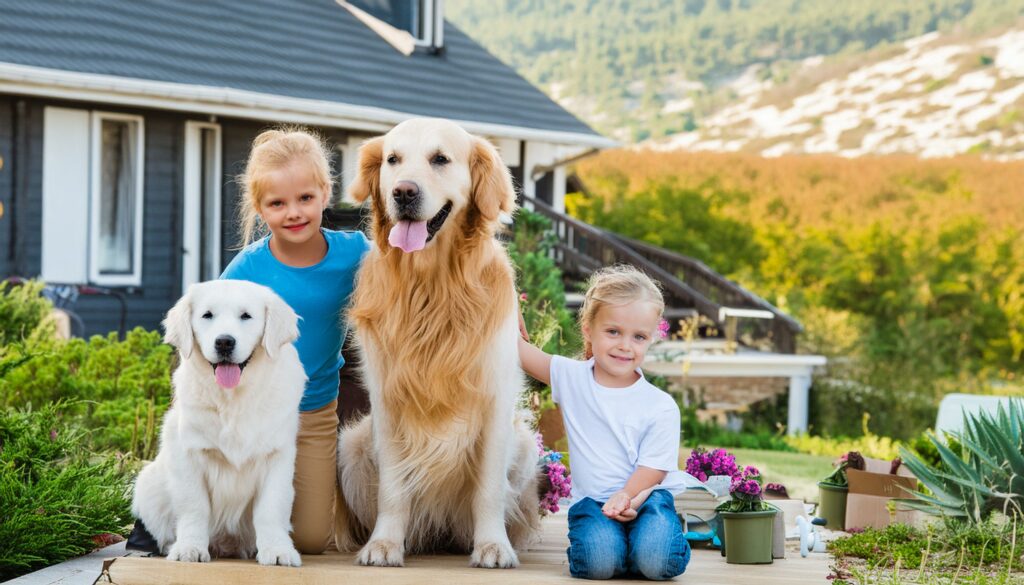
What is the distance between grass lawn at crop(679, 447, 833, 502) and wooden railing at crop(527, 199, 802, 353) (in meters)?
3.23

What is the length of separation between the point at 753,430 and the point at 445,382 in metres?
13.9

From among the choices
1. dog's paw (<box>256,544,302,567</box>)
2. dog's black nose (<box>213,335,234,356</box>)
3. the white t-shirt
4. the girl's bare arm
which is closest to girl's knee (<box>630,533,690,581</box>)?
the white t-shirt

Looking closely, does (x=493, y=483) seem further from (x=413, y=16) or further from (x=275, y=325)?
(x=413, y=16)

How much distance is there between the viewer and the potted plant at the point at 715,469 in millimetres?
6062

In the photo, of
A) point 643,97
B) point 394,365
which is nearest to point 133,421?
point 394,365

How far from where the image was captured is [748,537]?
5125mm

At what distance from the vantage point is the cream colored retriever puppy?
445 centimetres

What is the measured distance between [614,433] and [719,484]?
145 cm

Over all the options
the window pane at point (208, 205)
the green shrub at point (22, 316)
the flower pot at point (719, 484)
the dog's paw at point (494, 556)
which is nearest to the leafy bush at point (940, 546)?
the flower pot at point (719, 484)

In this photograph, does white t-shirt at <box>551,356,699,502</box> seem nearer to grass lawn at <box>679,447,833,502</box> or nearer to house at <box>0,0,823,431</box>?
grass lawn at <box>679,447,833,502</box>

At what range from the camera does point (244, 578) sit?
171 inches

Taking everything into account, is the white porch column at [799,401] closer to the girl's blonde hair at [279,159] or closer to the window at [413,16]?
the window at [413,16]

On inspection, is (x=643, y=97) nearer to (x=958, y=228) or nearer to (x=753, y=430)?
(x=958, y=228)

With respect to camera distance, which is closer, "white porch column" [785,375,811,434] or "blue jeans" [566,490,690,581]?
"blue jeans" [566,490,690,581]
